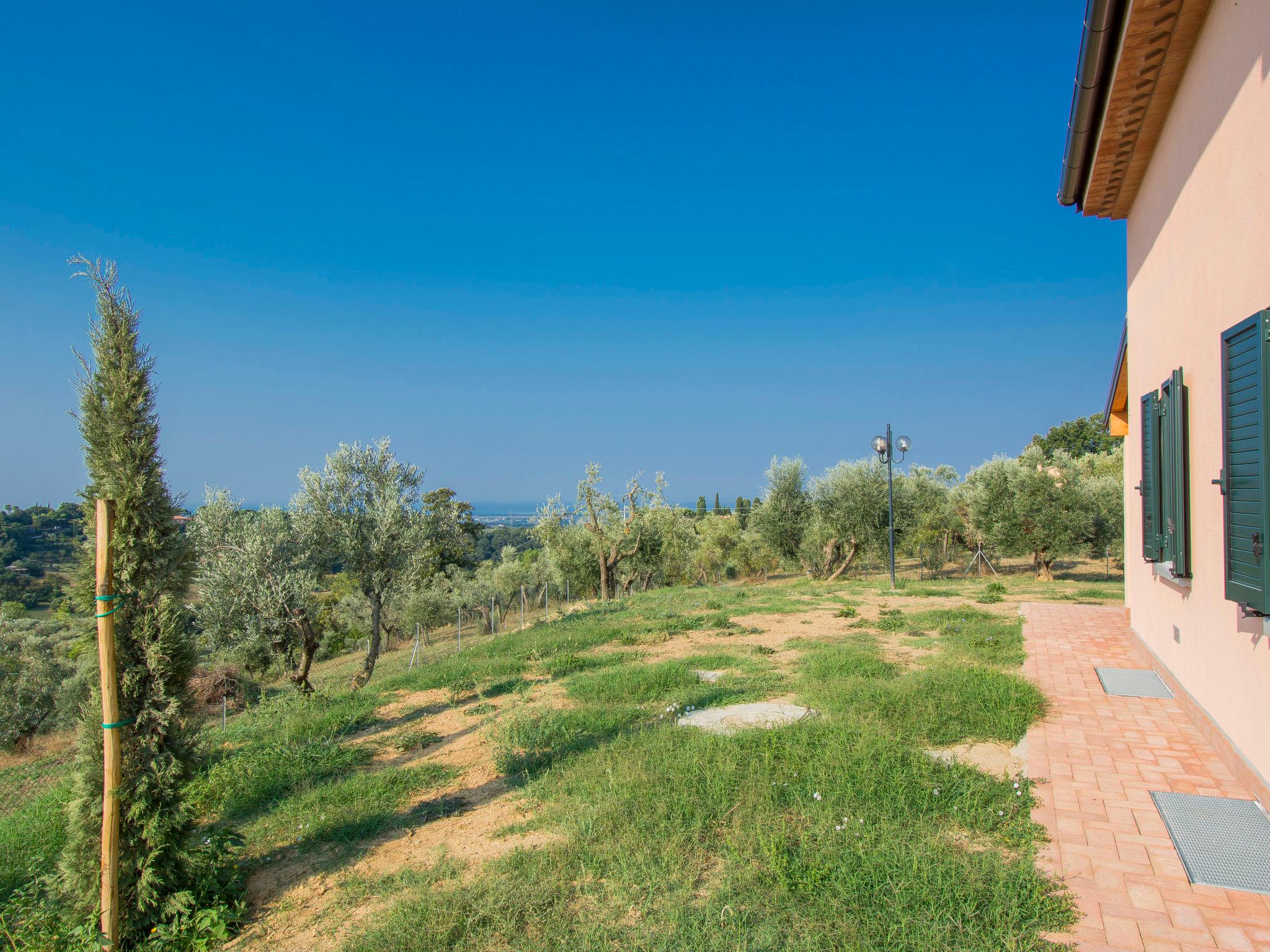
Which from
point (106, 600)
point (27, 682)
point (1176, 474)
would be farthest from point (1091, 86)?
point (27, 682)

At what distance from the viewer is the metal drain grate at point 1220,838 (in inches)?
109

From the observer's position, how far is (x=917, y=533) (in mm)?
22031

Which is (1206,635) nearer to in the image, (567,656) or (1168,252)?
(1168,252)

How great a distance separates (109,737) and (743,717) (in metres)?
4.23

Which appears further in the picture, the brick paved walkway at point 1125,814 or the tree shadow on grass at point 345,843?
the tree shadow on grass at point 345,843

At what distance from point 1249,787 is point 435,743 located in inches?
225

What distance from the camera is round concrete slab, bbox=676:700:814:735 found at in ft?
16.3

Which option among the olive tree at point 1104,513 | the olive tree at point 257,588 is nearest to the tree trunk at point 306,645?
the olive tree at point 257,588

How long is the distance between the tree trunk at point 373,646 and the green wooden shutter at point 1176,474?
998 cm

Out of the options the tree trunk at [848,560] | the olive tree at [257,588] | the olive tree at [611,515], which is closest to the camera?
Answer: the olive tree at [257,588]

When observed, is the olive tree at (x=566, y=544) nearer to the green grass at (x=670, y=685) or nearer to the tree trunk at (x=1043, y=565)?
the tree trunk at (x=1043, y=565)

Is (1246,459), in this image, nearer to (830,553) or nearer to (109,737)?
(109,737)

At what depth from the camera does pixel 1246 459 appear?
3.55 m

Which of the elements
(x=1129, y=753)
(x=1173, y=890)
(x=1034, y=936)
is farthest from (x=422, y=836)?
(x=1129, y=753)
